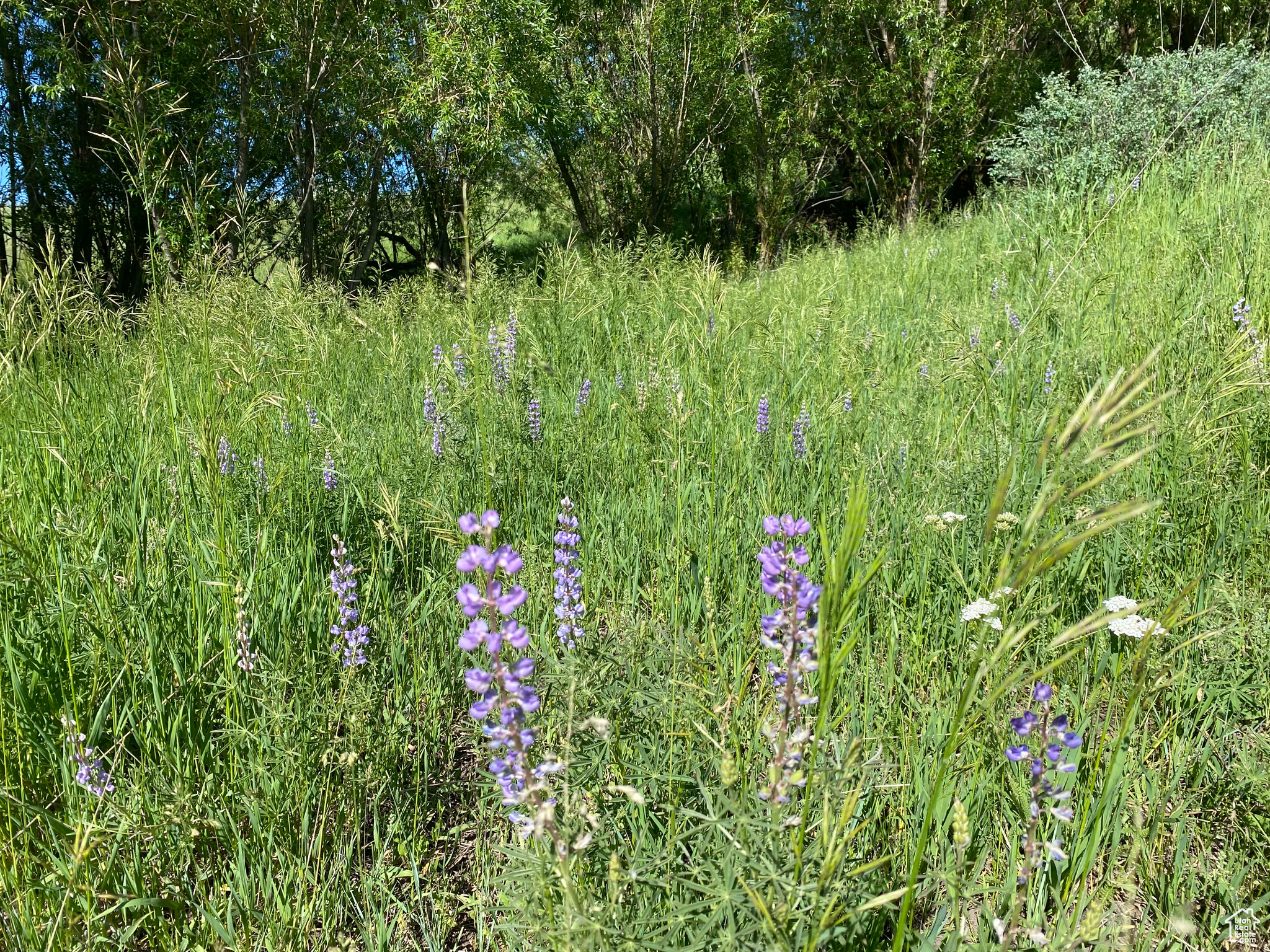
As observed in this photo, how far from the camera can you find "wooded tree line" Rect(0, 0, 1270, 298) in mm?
9977

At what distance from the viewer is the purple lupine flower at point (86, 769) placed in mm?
1404

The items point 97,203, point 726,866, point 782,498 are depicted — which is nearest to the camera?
point 726,866

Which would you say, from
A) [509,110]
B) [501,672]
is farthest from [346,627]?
[509,110]

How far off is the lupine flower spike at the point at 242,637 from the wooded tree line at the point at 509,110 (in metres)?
7.01

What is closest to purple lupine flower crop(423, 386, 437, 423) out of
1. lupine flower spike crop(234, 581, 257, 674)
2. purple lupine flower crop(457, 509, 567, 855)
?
lupine flower spike crop(234, 581, 257, 674)

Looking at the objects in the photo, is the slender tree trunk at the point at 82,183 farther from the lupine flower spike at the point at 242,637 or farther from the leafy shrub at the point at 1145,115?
the leafy shrub at the point at 1145,115

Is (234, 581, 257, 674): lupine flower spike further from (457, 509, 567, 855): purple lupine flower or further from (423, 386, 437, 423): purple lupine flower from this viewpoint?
(423, 386, 437, 423): purple lupine flower

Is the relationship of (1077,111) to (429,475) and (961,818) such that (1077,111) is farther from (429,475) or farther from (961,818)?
(961,818)

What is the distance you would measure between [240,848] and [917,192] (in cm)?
1595

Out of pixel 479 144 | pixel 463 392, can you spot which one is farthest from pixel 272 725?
pixel 479 144

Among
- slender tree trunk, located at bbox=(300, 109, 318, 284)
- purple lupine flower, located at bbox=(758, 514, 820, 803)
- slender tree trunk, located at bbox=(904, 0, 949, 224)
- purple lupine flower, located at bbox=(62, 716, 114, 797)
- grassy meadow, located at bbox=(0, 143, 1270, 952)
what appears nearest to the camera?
purple lupine flower, located at bbox=(758, 514, 820, 803)

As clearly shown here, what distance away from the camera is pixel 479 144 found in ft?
35.1

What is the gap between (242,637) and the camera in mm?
1645

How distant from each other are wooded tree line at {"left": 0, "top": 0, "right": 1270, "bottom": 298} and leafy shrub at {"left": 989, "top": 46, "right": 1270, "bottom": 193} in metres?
0.83
